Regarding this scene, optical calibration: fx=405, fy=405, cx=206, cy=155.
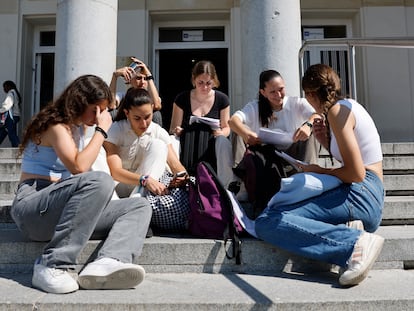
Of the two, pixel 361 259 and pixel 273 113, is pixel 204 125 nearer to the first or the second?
pixel 273 113

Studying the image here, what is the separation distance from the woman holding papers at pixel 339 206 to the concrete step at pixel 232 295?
165 mm

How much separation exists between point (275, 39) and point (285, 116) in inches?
68.4

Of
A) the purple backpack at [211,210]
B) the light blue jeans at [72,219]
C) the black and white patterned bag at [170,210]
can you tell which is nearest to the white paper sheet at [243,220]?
the purple backpack at [211,210]

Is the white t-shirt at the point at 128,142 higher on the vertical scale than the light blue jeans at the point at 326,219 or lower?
higher

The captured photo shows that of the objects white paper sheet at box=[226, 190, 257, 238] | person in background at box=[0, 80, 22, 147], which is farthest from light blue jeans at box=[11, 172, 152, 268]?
person in background at box=[0, 80, 22, 147]

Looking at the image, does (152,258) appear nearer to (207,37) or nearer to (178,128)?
(178,128)

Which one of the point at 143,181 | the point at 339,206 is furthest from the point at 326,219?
the point at 143,181

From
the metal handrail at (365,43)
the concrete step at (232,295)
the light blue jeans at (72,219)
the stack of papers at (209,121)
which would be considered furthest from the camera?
the metal handrail at (365,43)

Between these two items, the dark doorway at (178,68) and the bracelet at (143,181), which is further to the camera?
the dark doorway at (178,68)

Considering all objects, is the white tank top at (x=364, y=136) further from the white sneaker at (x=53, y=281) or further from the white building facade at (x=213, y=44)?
the white building facade at (x=213, y=44)

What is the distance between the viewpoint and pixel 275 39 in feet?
16.4

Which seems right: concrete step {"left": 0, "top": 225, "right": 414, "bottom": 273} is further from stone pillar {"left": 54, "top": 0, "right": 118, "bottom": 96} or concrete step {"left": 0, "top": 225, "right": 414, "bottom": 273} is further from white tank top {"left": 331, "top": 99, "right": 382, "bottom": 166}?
stone pillar {"left": 54, "top": 0, "right": 118, "bottom": 96}

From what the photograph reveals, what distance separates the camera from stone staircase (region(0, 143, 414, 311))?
216cm

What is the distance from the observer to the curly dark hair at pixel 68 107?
2590 millimetres
